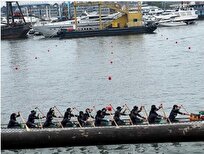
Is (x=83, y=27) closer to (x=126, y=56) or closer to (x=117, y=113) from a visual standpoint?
(x=126, y=56)

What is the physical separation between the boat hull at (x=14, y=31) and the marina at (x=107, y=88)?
72.7ft

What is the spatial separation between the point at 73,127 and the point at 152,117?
3.67m

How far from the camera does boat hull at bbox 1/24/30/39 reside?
307 feet

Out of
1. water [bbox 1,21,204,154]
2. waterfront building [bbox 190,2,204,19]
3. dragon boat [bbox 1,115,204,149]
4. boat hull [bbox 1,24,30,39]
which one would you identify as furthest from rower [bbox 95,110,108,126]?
waterfront building [bbox 190,2,204,19]

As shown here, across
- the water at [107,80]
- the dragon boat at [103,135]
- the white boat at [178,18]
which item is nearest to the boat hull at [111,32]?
the water at [107,80]

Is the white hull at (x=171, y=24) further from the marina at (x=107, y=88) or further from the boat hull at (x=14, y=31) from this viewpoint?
the boat hull at (x=14, y=31)

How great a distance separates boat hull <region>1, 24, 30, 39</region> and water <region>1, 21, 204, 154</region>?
28.8m

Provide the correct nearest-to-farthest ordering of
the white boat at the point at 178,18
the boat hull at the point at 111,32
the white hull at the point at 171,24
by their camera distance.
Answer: the boat hull at the point at 111,32, the white boat at the point at 178,18, the white hull at the point at 171,24

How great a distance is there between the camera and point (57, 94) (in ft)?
117

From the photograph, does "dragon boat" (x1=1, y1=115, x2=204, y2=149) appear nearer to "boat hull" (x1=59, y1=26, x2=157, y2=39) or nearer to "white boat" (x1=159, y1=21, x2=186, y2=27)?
"boat hull" (x1=59, y1=26, x2=157, y2=39)

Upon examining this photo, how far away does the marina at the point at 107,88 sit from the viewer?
21.5m

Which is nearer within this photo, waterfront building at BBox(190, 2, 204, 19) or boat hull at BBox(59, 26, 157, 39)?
boat hull at BBox(59, 26, 157, 39)

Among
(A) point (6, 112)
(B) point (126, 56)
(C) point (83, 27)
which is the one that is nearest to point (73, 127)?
(A) point (6, 112)

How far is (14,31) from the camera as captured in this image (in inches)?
3701
